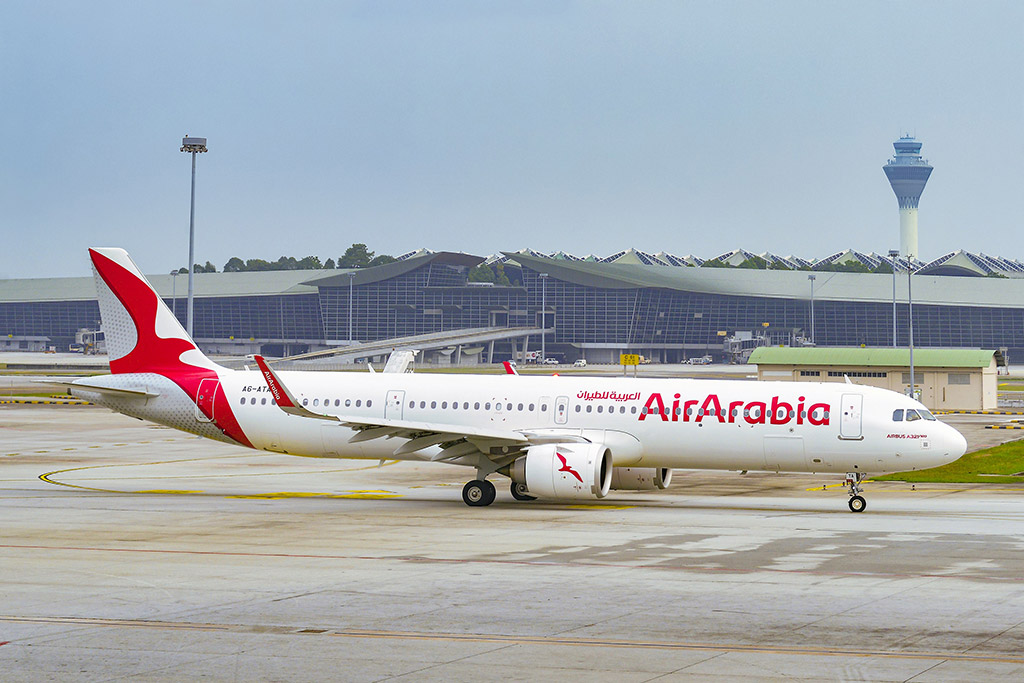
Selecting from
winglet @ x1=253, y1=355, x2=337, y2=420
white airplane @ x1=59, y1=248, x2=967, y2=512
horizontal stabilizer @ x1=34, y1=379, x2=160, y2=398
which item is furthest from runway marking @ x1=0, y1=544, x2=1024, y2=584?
horizontal stabilizer @ x1=34, y1=379, x2=160, y2=398

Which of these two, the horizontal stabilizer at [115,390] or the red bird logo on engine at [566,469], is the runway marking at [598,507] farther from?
the horizontal stabilizer at [115,390]

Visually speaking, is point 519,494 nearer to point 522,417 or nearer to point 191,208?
point 522,417

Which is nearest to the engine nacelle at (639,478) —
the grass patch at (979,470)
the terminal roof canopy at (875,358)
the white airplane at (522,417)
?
the white airplane at (522,417)

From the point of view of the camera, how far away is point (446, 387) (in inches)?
1348

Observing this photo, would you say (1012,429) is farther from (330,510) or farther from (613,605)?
(613,605)

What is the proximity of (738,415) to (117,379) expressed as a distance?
17.8 m

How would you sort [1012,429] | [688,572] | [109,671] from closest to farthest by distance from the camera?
[109,671] < [688,572] < [1012,429]

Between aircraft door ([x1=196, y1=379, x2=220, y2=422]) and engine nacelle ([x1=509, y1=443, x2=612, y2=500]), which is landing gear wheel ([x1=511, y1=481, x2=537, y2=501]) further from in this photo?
aircraft door ([x1=196, y1=379, x2=220, y2=422])

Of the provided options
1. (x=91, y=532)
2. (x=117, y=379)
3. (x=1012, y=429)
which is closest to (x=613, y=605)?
(x=91, y=532)

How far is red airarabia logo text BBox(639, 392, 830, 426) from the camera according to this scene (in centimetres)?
3130

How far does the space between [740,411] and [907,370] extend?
5321cm

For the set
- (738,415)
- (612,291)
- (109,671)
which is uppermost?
(612,291)

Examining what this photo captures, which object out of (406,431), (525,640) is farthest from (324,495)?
(525,640)

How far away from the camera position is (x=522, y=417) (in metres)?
33.1
